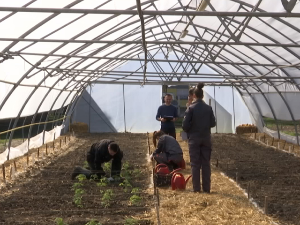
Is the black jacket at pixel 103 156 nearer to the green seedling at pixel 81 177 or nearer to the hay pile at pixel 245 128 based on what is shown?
the green seedling at pixel 81 177

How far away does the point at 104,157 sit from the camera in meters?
7.59

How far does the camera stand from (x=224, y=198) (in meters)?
6.25

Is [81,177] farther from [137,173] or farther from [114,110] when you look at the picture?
[114,110]

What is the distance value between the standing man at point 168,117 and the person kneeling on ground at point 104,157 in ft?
7.90

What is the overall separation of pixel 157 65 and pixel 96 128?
3794 mm

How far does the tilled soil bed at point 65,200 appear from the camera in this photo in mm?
5336

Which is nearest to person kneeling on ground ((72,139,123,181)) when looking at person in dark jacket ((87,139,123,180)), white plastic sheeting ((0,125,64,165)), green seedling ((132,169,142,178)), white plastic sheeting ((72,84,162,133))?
person in dark jacket ((87,139,123,180))

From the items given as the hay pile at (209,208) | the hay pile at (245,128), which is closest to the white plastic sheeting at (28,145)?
the hay pile at (209,208)

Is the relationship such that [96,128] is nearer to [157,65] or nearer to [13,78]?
[157,65]

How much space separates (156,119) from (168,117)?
20.5 inches

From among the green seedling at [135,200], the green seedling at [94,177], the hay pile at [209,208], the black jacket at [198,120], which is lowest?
the hay pile at [209,208]

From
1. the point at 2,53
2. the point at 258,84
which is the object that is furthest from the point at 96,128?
the point at 2,53

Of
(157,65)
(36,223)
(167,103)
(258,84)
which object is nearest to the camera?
(36,223)

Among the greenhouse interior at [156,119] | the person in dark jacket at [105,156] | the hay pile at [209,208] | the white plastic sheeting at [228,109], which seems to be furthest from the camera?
the white plastic sheeting at [228,109]
